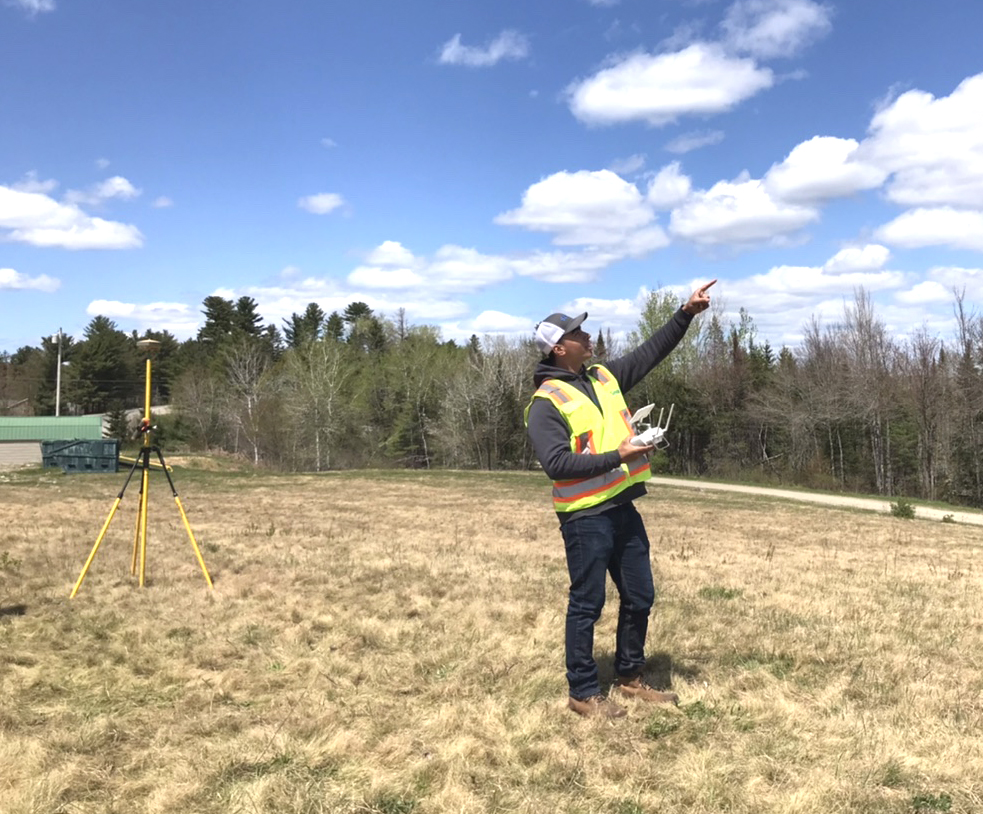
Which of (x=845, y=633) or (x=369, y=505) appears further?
(x=369, y=505)

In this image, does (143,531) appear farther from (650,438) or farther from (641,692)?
(650,438)

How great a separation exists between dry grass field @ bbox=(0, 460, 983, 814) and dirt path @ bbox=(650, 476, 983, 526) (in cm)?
1017

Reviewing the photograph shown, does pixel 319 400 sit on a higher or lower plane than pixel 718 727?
higher

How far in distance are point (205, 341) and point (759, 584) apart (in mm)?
72538

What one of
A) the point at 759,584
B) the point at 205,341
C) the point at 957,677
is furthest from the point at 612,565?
the point at 205,341

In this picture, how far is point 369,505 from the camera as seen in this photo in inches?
603

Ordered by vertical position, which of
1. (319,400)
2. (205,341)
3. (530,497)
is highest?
(205,341)

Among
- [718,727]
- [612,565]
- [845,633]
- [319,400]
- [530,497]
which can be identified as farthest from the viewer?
[319,400]

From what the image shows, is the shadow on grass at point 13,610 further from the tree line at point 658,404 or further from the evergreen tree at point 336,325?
the evergreen tree at point 336,325

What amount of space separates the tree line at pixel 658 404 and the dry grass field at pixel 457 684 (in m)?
24.4

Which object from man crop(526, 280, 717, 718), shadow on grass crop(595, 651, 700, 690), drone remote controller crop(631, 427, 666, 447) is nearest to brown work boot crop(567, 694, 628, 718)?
man crop(526, 280, 717, 718)

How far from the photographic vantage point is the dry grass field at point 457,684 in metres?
3.14

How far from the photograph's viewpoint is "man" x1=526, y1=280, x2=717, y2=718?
12.3ft

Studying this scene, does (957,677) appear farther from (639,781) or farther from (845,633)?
(639,781)
